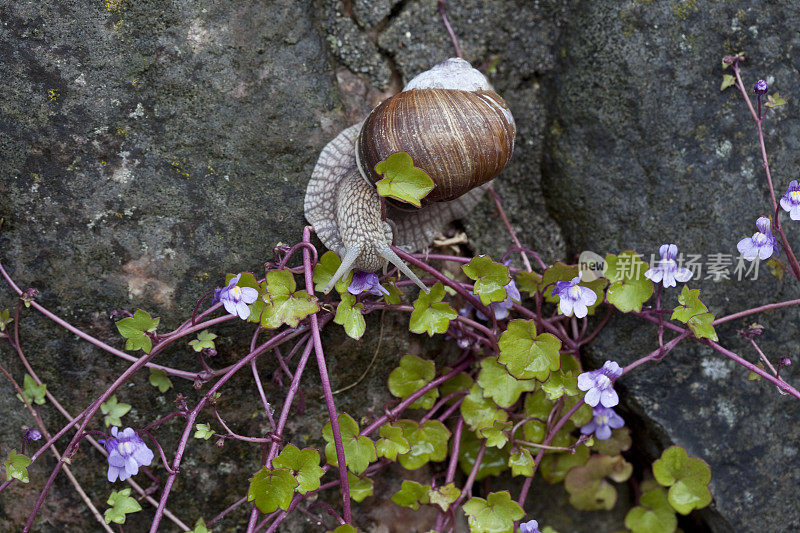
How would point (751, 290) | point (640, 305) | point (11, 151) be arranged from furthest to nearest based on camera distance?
1. point (751, 290)
2. point (640, 305)
3. point (11, 151)

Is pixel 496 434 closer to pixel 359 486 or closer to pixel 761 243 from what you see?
pixel 359 486

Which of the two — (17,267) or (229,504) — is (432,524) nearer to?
(229,504)

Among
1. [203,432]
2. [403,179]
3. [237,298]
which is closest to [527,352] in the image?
[403,179]

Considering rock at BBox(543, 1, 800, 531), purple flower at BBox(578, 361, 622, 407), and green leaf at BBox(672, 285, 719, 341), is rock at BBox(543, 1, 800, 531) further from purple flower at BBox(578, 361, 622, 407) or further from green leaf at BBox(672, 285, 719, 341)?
purple flower at BBox(578, 361, 622, 407)

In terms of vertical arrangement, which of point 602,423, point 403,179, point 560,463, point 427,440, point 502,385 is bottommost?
point 560,463

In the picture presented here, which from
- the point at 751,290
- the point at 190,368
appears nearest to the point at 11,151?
the point at 190,368

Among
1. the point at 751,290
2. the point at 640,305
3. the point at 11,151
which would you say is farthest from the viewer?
the point at 751,290
